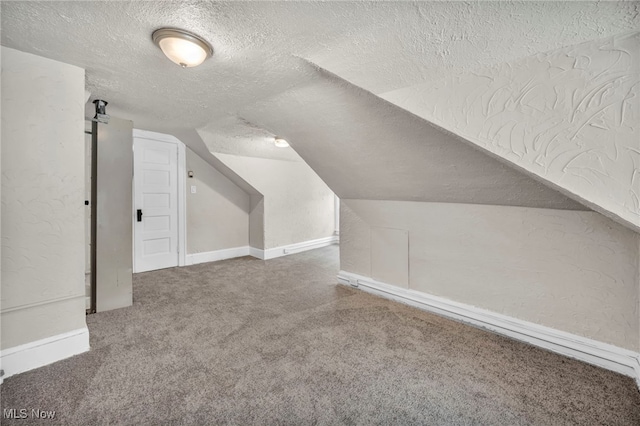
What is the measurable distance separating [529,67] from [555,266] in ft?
5.03

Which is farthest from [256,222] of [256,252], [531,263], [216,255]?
[531,263]

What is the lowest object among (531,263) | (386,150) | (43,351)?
(43,351)

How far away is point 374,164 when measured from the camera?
2436mm

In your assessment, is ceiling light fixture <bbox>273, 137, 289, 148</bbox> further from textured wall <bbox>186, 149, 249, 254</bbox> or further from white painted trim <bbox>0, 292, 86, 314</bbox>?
white painted trim <bbox>0, 292, 86, 314</bbox>

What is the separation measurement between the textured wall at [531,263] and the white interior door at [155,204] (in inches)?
119

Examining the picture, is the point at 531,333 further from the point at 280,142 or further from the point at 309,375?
the point at 280,142

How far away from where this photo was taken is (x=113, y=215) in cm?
261

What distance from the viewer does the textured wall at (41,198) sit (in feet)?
5.55

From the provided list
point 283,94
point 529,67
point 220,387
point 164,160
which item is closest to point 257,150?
point 164,160

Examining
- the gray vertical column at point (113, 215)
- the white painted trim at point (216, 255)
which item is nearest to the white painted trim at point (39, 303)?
the gray vertical column at point (113, 215)

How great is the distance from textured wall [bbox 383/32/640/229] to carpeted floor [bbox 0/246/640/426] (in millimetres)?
1120

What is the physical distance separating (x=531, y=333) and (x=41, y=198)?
3554mm

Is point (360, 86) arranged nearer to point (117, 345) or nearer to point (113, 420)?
point (113, 420)

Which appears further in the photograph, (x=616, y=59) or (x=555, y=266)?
(x=555, y=266)
